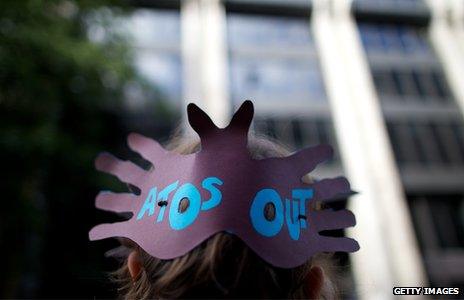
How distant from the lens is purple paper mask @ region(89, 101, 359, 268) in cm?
93

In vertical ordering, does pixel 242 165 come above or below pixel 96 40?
below

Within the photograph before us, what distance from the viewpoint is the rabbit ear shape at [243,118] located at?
99cm

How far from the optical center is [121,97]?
9406 millimetres

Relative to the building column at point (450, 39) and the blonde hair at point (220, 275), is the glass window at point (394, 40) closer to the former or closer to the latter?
the building column at point (450, 39)

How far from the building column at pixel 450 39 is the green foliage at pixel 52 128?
36.8 ft

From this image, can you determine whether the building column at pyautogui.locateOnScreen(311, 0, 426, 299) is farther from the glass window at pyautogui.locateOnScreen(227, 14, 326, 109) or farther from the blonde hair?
the blonde hair

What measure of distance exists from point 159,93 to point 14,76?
4710 mm

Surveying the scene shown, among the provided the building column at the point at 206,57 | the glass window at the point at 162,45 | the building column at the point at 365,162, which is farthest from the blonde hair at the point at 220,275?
the glass window at the point at 162,45

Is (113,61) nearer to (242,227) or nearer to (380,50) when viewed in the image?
(242,227)

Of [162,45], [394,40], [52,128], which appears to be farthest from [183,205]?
[394,40]

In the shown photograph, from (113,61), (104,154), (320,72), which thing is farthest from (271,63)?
(104,154)

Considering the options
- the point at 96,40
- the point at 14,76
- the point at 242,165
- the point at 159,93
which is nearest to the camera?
the point at 242,165

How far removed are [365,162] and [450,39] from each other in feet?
21.2

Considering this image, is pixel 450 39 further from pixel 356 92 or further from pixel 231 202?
pixel 231 202
